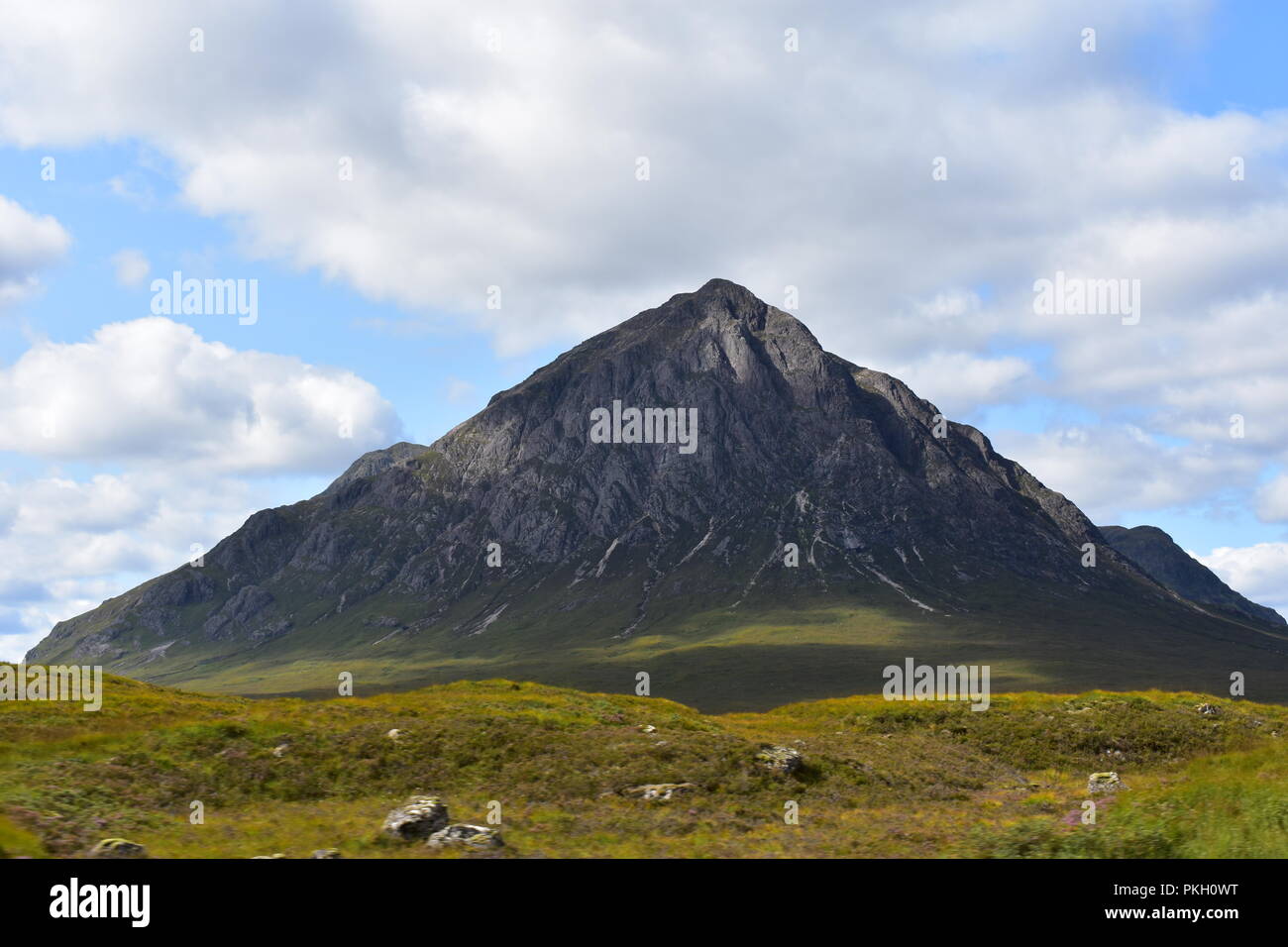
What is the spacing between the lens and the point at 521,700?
5656cm

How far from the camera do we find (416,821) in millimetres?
22156

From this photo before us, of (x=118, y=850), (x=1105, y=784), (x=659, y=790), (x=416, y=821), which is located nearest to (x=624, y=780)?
(x=659, y=790)

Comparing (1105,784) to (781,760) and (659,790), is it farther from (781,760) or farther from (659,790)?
(659,790)

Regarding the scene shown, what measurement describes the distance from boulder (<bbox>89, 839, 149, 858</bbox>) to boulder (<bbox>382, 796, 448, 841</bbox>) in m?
5.49

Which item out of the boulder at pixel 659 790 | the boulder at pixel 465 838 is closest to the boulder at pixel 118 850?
the boulder at pixel 465 838

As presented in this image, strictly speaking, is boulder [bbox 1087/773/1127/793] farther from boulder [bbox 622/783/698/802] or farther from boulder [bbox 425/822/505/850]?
boulder [bbox 425/822/505/850]

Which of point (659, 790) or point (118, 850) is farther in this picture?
point (659, 790)

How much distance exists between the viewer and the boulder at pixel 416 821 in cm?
2173

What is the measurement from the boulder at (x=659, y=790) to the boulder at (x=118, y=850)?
15.5 m

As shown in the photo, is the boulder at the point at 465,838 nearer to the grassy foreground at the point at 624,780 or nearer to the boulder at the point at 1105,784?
the grassy foreground at the point at 624,780

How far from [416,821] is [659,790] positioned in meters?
10.4
